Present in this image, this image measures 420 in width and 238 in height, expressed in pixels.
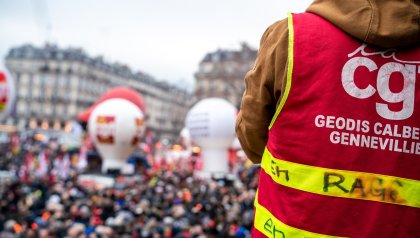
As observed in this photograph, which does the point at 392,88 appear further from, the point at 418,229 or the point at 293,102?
the point at 418,229

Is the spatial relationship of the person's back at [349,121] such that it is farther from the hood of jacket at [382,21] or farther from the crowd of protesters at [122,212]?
the crowd of protesters at [122,212]

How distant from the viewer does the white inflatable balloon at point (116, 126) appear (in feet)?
51.8

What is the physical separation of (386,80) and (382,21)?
0.75 feet

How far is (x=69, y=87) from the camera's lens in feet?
247

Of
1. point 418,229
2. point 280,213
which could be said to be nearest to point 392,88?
point 418,229

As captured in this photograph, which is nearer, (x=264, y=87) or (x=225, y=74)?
(x=264, y=87)

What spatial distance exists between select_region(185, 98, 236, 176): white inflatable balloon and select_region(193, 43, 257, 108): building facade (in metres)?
21.9

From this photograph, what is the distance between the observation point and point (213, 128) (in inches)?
655

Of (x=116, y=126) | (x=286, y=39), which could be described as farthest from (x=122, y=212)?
(x=286, y=39)

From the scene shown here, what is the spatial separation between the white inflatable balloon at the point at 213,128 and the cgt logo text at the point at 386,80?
48.7 ft

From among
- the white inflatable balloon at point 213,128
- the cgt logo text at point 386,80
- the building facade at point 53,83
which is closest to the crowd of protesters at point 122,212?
the white inflatable balloon at point 213,128

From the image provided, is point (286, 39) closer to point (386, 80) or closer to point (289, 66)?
point (289, 66)

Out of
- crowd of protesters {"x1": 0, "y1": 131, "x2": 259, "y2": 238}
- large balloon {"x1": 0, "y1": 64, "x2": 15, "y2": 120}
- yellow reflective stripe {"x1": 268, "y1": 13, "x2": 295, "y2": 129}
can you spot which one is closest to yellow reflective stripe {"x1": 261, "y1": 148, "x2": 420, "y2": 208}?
yellow reflective stripe {"x1": 268, "y1": 13, "x2": 295, "y2": 129}

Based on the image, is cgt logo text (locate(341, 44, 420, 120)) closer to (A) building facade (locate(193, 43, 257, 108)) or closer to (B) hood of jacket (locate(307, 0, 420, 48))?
(B) hood of jacket (locate(307, 0, 420, 48))
